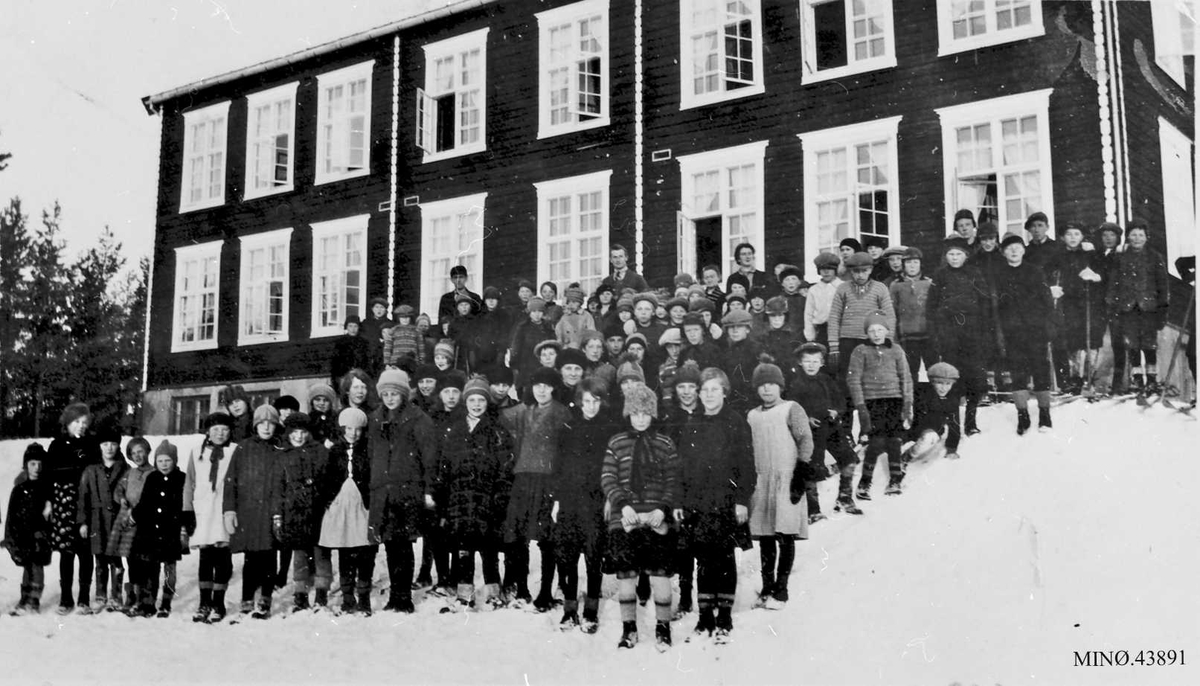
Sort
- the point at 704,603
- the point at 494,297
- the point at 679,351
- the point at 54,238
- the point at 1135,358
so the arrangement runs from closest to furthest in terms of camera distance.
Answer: the point at 704,603
the point at 1135,358
the point at 679,351
the point at 54,238
the point at 494,297

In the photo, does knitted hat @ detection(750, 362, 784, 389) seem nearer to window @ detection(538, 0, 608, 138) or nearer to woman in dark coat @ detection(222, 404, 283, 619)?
woman in dark coat @ detection(222, 404, 283, 619)

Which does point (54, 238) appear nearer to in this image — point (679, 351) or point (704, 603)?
point (679, 351)

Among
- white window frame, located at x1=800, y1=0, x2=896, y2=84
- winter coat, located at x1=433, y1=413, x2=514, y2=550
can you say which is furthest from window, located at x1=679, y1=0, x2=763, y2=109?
winter coat, located at x1=433, y1=413, x2=514, y2=550

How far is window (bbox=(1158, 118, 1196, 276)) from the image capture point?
5820 mm

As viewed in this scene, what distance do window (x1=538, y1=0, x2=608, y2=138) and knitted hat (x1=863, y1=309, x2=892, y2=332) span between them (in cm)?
347

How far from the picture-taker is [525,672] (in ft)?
17.6

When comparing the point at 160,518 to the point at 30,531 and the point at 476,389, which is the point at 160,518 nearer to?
the point at 30,531

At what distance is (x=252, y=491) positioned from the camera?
5969 millimetres

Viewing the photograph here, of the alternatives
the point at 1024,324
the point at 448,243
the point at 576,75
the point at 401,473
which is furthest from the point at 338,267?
the point at 1024,324

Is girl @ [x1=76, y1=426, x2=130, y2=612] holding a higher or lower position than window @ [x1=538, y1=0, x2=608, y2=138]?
lower

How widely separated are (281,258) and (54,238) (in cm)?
227

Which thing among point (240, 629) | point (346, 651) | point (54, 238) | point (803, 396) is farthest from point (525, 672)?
point (54, 238)

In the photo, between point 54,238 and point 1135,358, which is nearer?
point 1135,358

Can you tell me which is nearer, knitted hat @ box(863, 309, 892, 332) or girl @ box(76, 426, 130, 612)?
knitted hat @ box(863, 309, 892, 332)
